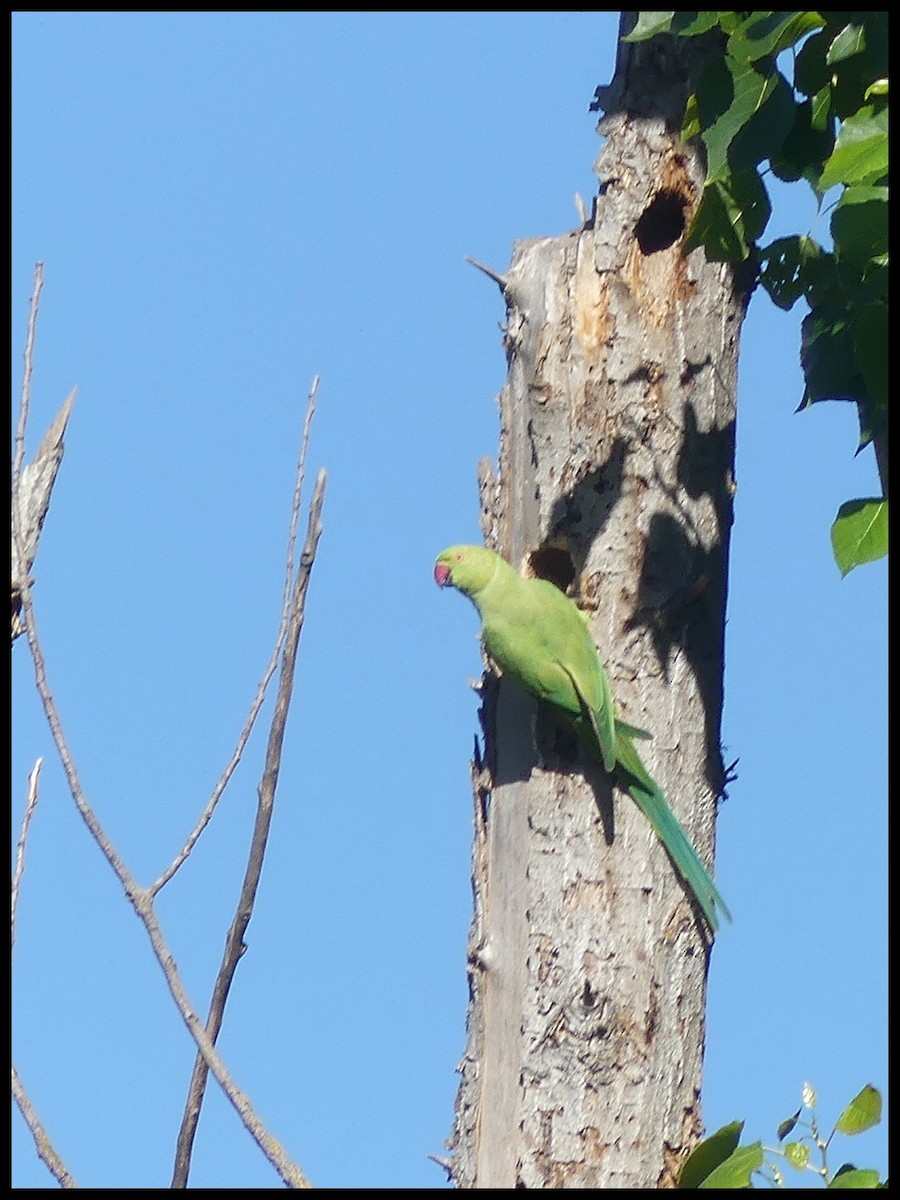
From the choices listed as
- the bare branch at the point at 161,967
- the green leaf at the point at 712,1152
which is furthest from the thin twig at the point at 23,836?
the green leaf at the point at 712,1152

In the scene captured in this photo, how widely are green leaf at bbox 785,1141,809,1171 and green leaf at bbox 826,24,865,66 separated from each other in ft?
6.47

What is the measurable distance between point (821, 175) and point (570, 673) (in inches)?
56.3

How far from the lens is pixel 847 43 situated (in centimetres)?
245

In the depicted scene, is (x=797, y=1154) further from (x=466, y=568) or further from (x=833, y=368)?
(x=466, y=568)

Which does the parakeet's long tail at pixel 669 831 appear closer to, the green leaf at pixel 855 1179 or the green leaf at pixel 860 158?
the green leaf at pixel 855 1179

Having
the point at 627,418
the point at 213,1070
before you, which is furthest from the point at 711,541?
the point at 213,1070

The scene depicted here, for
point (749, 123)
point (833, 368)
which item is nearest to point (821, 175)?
point (749, 123)

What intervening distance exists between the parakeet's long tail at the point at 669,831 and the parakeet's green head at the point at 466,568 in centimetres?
71

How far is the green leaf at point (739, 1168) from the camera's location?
249cm

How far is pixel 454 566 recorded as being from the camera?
417 centimetres

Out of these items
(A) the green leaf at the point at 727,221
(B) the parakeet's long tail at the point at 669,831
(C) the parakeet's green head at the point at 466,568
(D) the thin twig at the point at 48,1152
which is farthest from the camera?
(C) the parakeet's green head at the point at 466,568
